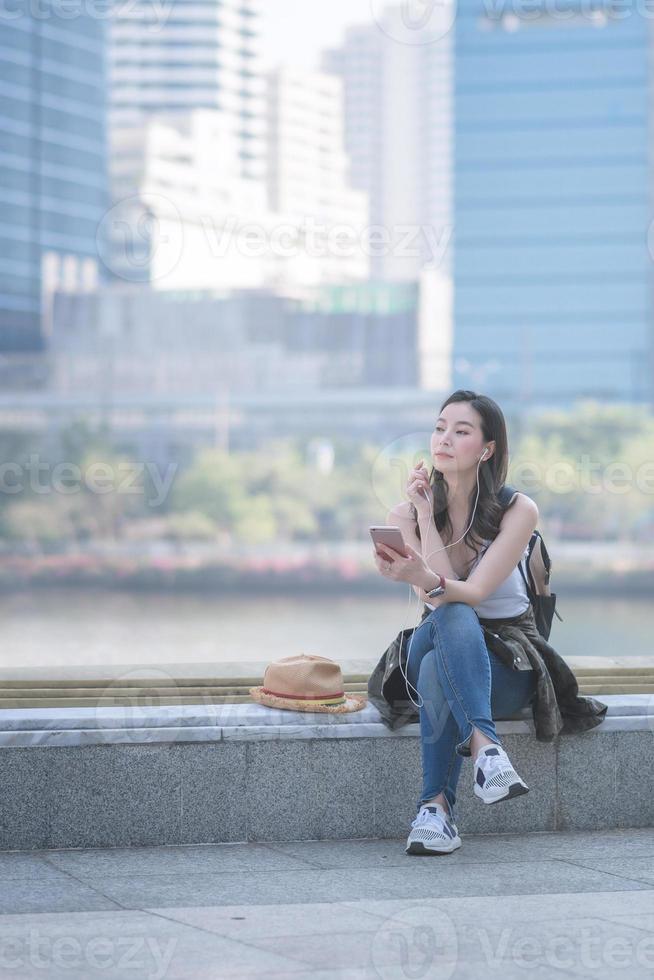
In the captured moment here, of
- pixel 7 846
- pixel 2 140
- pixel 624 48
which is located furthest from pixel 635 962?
pixel 624 48

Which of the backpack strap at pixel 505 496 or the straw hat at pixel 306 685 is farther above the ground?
the backpack strap at pixel 505 496

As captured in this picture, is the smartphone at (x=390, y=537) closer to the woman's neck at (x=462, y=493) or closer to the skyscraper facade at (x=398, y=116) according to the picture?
the woman's neck at (x=462, y=493)

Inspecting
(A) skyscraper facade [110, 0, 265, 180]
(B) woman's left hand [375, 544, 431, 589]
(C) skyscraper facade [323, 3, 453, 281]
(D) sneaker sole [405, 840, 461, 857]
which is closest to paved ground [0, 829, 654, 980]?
(D) sneaker sole [405, 840, 461, 857]

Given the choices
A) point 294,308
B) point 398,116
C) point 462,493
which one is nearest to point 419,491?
point 462,493

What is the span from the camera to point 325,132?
96188mm

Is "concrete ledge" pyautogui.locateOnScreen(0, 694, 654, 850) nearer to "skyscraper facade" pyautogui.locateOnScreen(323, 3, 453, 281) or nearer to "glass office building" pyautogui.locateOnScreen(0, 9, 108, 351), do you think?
"glass office building" pyautogui.locateOnScreen(0, 9, 108, 351)

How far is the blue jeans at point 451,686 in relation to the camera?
345 centimetres

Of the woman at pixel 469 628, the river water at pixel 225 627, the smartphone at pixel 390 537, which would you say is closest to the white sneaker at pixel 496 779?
the woman at pixel 469 628

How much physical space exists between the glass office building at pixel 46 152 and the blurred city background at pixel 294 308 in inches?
6.9

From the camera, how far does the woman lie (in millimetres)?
3457

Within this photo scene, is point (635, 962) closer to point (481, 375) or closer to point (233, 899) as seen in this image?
point (233, 899)

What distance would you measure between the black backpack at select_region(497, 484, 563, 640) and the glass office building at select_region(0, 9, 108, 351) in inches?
2958

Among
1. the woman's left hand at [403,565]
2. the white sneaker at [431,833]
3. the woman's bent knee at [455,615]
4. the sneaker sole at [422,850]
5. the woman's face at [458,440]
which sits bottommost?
the sneaker sole at [422,850]

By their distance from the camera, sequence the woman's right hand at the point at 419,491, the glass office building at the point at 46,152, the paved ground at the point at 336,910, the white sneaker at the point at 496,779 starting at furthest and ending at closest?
the glass office building at the point at 46,152 → the woman's right hand at the point at 419,491 → the white sneaker at the point at 496,779 → the paved ground at the point at 336,910
